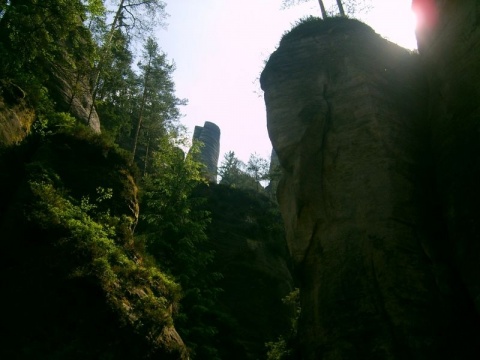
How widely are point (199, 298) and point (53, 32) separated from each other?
11.2m

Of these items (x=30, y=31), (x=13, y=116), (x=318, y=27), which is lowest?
(x=13, y=116)

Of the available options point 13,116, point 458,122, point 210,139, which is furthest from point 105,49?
point 210,139

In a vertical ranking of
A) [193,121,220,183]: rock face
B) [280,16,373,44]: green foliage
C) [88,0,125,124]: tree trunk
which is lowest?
[280,16,373,44]: green foliage

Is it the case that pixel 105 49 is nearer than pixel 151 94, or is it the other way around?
pixel 105 49

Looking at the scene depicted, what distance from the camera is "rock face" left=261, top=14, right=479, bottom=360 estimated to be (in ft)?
30.9

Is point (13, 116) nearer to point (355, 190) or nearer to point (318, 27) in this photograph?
point (355, 190)

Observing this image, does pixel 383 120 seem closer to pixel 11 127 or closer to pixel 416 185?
pixel 416 185

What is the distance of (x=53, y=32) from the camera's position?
12320mm

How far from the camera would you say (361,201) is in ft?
37.1

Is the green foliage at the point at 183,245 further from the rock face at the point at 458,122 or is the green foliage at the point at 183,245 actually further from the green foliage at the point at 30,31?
the rock face at the point at 458,122

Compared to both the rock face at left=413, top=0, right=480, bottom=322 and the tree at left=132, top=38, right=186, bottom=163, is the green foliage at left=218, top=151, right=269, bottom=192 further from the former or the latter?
the rock face at left=413, top=0, right=480, bottom=322

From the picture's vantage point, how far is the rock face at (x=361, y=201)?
9.42m

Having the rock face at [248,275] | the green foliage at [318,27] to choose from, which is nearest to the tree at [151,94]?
the rock face at [248,275]

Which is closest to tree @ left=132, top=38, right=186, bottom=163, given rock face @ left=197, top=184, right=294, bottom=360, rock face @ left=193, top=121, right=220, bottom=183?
rock face @ left=197, top=184, right=294, bottom=360
